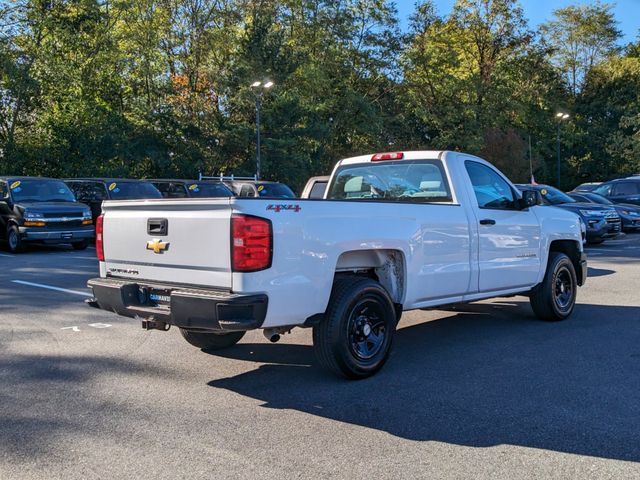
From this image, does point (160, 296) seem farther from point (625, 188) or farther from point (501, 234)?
point (625, 188)

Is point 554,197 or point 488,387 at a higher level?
point 554,197

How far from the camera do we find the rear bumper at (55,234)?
53.7 feet

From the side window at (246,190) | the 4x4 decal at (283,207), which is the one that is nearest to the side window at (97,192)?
the side window at (246,190)

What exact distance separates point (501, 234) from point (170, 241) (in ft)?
11.9

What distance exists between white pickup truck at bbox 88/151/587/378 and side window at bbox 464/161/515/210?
2cm

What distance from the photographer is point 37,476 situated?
368cm

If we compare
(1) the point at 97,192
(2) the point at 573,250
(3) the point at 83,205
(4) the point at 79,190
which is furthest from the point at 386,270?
(4) the point at 79,190

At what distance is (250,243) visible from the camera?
472 centimetres

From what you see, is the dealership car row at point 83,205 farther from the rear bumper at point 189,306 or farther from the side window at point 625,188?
the rear bumper at point 189,306

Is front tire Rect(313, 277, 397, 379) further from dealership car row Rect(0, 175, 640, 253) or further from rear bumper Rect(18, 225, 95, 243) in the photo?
rear bumper Rect(18, 225, 95, 243)

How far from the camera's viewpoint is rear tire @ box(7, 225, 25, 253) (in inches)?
649

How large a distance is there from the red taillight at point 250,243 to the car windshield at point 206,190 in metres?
16.2

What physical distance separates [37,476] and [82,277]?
871cm

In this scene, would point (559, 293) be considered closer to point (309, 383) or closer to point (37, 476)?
point (309, 383)
